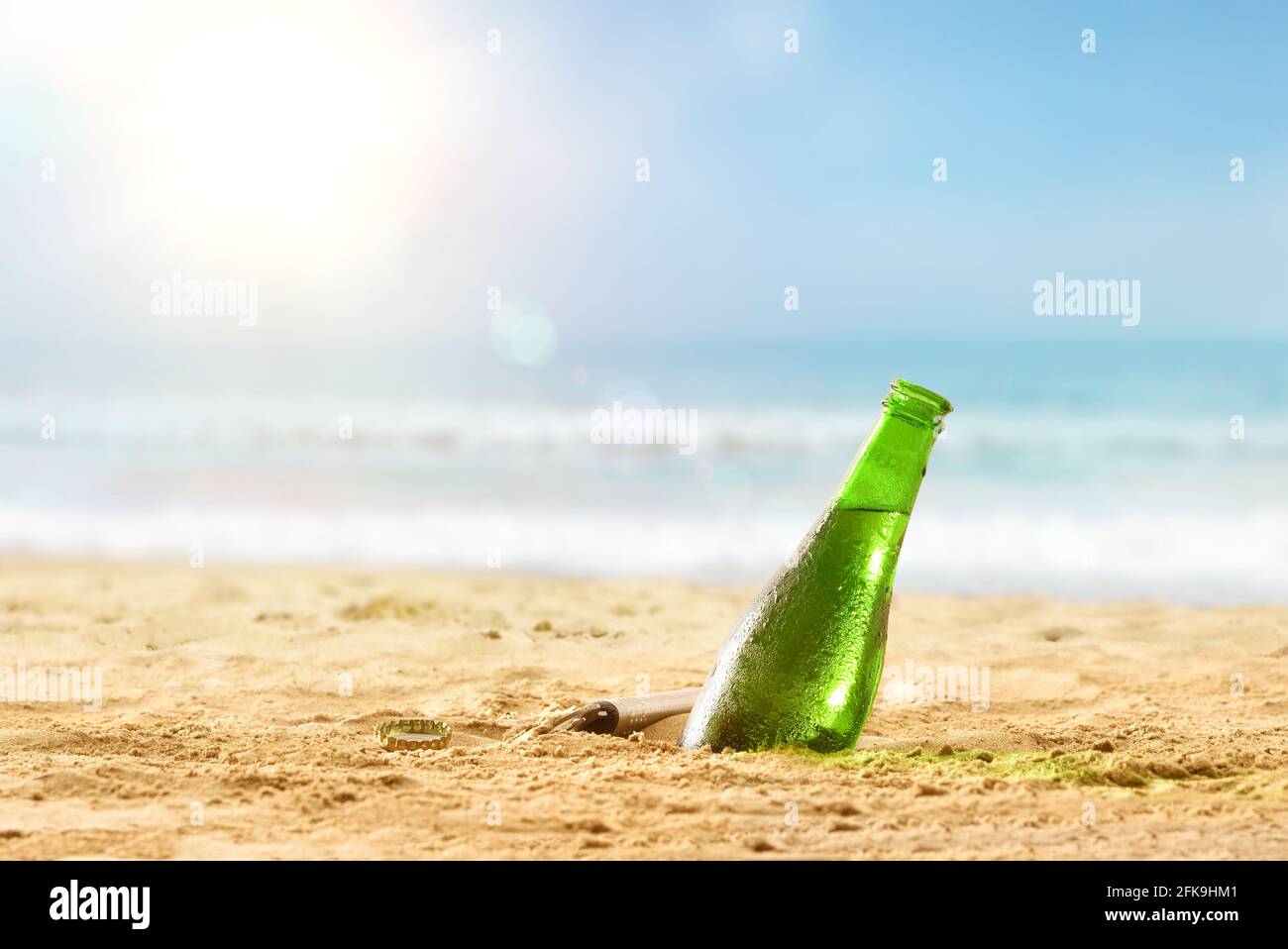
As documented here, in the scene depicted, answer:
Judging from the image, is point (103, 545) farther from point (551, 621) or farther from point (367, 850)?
point (367, 850)

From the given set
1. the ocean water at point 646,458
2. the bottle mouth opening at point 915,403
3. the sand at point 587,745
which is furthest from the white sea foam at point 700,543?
the bottle mouth opening at point 915,403

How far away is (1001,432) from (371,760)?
14.7 metres

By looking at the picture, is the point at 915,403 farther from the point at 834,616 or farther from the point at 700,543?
the point at 700,543

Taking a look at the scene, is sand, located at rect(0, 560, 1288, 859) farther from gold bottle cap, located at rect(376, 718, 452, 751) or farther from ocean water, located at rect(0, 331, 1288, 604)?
ocean water, located at rect(0, 331, 1288, 604)

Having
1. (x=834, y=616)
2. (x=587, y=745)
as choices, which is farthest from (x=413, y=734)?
(x=834, y=616)

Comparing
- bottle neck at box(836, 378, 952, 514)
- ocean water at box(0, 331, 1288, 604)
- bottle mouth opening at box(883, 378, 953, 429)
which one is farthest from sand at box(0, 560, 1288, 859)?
ocean water at box(0, 331, 1288, 604)

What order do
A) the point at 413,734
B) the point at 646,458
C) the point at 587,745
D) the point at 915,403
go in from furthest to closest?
the point at 646,458
the point at 413,734
the point at 587,745
the point at 915,403

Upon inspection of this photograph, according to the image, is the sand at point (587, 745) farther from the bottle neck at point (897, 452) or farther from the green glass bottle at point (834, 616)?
the bottle neck at point (897, 452)

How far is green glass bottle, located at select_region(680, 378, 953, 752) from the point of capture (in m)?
2.66

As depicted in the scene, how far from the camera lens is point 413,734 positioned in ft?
10.0

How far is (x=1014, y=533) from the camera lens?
10.4 m

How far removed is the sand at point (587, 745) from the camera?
215 cm

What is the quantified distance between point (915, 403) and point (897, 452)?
0.11 m

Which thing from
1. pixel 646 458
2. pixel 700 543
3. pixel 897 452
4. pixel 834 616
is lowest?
pixel 700 543
